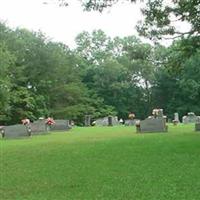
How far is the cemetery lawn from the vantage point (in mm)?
8406

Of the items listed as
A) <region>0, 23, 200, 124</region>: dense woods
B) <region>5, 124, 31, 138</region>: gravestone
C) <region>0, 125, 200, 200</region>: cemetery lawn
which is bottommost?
<region>0, 125, 200, 200</region>: cemetery lawn

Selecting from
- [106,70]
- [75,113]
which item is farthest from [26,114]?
[106,70]

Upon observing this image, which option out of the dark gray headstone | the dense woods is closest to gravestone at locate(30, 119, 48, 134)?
the dark gray headstone

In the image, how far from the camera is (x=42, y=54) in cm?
6041

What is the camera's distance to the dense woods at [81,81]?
185 feet

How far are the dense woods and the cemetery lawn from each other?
102 feet

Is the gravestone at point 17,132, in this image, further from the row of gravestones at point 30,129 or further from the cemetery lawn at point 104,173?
the cemetery lawn at point 104,173

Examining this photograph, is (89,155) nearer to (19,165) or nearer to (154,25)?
(19,165)

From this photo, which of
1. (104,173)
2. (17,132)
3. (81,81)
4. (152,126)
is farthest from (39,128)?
(81,81)

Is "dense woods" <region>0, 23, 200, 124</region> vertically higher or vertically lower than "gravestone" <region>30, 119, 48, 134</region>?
higher

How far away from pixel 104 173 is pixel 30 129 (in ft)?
61.2

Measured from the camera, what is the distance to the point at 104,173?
1063cm

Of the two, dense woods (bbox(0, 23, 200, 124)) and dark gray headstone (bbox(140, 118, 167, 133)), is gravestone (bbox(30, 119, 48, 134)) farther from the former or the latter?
dense woods (bbox(0, 23, 200, 124))

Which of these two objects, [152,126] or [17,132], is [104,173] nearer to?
[152,126]
